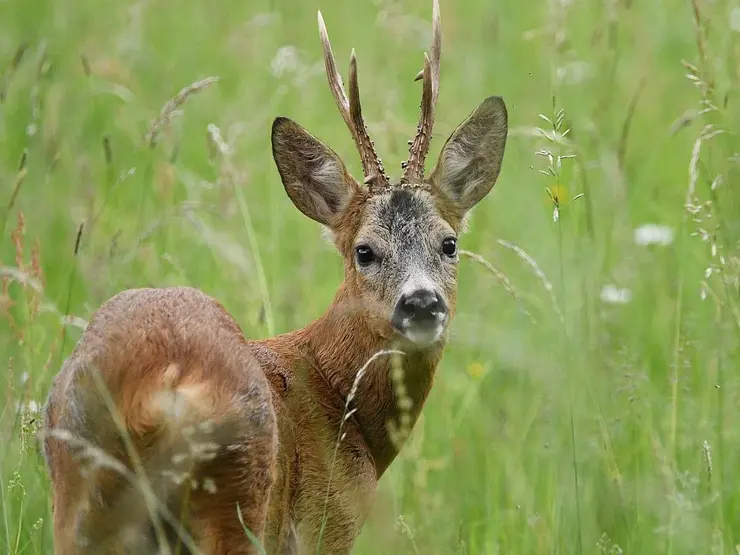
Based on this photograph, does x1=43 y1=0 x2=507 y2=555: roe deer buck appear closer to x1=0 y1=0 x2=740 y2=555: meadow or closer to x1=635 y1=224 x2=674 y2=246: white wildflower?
x1=0 y1=0 x2=740 y2=555: meadow

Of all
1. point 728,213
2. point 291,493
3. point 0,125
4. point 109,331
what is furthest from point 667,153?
point 109,331

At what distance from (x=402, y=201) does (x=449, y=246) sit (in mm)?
241

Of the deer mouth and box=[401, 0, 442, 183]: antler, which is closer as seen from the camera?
the deer mouth

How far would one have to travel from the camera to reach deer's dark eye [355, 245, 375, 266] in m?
5.57

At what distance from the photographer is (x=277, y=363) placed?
5.45 m

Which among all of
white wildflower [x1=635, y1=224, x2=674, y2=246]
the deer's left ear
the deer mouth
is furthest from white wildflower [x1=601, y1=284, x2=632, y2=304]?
the deer mouth

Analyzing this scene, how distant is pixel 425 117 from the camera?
5570mm

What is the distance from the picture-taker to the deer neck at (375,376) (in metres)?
5.44

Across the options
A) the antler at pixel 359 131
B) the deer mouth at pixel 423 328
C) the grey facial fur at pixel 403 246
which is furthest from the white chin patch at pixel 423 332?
the antler at pixel 359 131

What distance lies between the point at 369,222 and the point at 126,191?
120 inches

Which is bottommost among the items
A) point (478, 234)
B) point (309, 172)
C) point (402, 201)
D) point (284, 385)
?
point (284, 385)

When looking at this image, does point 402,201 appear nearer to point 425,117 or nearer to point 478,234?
point 425,117

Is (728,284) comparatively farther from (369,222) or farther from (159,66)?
(159,66)

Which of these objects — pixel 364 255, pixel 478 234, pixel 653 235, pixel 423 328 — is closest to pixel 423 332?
pixel 423 328
